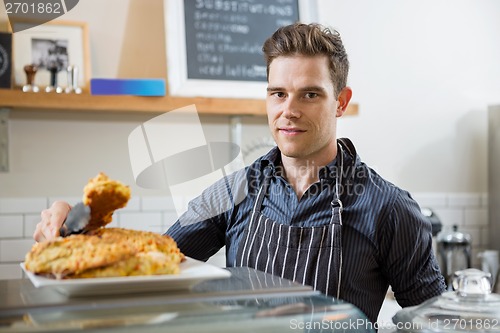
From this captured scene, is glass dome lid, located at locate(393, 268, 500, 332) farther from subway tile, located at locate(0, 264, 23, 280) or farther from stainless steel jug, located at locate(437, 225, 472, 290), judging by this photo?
stainless steel jug, located at locate(437, 225, 472, 290)

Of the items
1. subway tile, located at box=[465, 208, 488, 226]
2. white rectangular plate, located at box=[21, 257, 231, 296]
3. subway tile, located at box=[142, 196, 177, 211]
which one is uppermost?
white rectangular plate, located at box=[21, 257, 231, 296]

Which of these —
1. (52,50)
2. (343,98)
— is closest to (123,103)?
(52,50)

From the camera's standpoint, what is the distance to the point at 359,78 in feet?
11.3

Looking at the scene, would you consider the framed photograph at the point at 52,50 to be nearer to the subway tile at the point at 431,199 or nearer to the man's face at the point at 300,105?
the man's face at the point at 300,105

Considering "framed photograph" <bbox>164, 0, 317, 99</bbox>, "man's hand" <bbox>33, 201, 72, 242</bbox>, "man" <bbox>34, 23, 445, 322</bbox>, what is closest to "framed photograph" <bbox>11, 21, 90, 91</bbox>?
"framed photograph" <bbox>164, 0, 317, 99</bbox>

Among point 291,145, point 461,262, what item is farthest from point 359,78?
point 291,145

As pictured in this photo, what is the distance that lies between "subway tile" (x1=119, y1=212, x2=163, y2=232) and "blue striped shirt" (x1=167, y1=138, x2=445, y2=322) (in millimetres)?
918

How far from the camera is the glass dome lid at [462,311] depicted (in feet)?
3.16

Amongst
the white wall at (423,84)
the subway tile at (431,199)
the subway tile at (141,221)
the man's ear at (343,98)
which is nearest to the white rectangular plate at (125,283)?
the man's ear at (343,98)

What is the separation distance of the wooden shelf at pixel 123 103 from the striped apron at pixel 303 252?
39.4 inches

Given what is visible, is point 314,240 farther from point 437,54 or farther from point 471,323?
point 437,54

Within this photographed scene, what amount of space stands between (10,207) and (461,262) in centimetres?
206

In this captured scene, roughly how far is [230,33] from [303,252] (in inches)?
55.5

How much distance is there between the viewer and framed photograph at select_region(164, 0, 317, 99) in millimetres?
2914
